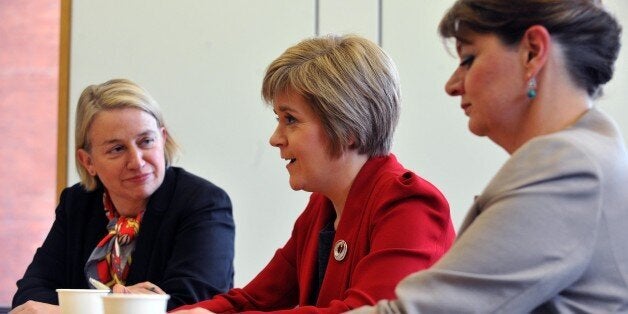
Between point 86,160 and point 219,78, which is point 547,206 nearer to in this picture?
point 86,160

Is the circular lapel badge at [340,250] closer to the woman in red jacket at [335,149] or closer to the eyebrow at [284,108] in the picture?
the woman in red jacket at [335,149]

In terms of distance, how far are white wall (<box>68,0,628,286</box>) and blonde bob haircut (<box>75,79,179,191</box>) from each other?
74 centimetres

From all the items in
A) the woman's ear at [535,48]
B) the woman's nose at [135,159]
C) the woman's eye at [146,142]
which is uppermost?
the woman's ear at [535,48]

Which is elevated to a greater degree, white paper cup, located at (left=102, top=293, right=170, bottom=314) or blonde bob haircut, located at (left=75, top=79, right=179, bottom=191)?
blonde bob haircut, located at (left=75, top=79, right=179, bottom=191)

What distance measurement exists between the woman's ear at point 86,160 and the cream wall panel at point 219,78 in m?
0.75

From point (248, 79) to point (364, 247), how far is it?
1781 millimetres

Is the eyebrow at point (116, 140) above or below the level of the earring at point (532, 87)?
below

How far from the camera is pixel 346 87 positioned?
1.85m

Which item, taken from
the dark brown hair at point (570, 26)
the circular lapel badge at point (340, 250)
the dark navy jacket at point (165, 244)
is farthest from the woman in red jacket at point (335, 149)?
the dark brown hair at point (570, 26)

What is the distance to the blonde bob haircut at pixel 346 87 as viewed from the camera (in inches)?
72.9

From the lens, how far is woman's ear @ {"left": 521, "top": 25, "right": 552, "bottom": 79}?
119 centimetres

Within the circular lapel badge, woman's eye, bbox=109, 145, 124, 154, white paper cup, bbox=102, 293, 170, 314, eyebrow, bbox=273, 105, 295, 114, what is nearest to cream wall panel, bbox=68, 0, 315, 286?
woman's eye, bbox=109, 145, 124, 154

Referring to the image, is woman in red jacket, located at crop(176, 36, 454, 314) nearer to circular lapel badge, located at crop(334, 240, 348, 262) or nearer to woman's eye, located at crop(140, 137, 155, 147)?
circular lapel badge, located at crop(334, 240, 348, 262)

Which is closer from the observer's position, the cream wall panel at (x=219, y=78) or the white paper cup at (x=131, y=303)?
the white paper cup at (x=131, y=303)
